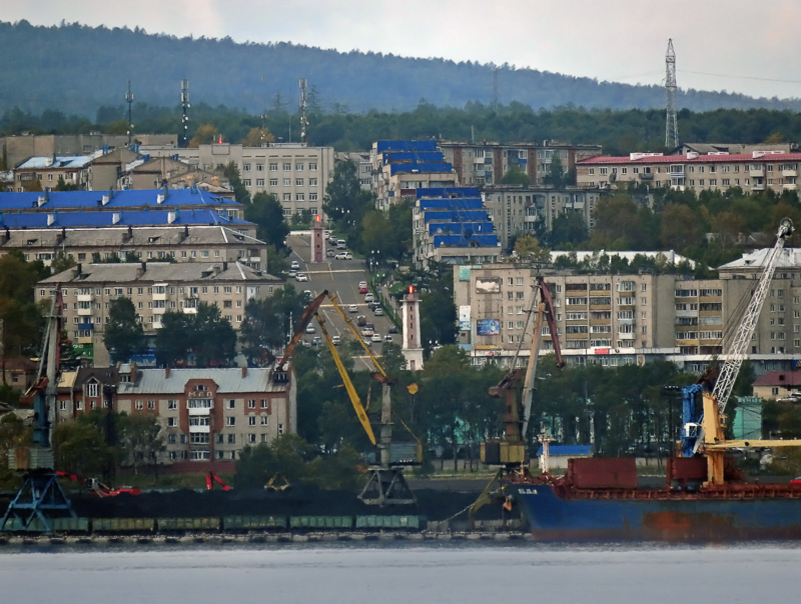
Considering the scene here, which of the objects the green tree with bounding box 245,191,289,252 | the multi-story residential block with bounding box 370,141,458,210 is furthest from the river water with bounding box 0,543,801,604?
the multi-story residential block with bounding box 370,141,458,210

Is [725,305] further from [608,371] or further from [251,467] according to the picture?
[251,467]

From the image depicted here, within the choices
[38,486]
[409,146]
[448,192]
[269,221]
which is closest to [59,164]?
[269,221]

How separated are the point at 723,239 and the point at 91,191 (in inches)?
2072

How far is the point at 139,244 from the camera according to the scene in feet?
541

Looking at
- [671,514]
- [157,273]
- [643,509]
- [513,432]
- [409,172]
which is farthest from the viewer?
[409,172]

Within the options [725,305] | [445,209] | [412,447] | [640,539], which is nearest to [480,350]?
[725,305]

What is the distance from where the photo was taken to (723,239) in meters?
178

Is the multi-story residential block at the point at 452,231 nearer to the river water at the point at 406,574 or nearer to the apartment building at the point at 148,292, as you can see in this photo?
the apartment building at the point at 148,292

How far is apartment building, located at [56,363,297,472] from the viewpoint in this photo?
121m

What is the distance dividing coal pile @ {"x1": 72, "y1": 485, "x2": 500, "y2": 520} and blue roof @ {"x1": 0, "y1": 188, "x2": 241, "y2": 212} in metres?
70.3

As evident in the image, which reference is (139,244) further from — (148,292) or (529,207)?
(529,207)

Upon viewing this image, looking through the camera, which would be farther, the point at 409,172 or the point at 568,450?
the point at 409,172

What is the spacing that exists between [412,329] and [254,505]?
4696cm

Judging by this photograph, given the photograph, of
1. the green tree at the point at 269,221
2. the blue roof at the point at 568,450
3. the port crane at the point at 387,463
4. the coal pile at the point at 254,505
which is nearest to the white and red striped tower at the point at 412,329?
the blue roof at the point at 568,450
